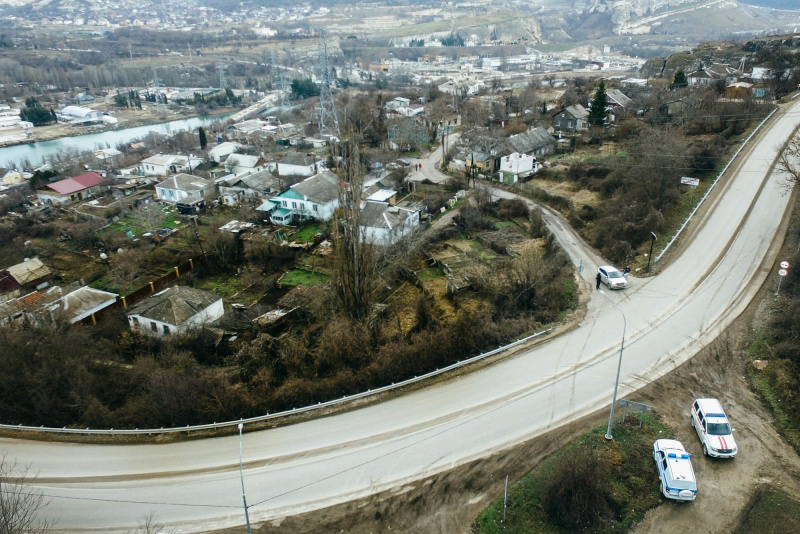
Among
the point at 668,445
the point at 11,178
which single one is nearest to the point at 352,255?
the point at 668,445

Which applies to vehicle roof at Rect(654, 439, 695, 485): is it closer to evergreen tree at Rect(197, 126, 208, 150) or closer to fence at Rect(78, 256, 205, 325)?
fence at Rect(78, 256, 205, 325)

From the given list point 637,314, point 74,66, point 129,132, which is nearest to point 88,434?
point 637,314

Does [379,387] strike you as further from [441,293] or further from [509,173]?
[509,173]

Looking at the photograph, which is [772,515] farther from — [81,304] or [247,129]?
[247,129]

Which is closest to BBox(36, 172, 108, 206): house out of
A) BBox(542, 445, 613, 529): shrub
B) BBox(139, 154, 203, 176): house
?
BBox(139, 154, 203, 176): house

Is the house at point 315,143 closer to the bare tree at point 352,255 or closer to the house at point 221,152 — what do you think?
the house at point 221,152

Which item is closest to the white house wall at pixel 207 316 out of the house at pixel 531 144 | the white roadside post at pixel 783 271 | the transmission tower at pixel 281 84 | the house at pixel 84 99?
the white roadside post at pixel 783 271
